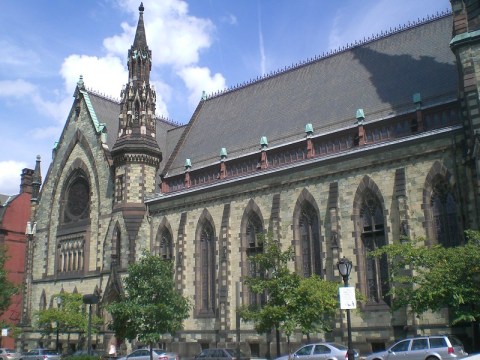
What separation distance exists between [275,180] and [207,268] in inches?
333

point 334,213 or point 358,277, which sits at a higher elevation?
point 334,213

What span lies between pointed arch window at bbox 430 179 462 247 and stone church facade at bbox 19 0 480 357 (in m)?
0.07

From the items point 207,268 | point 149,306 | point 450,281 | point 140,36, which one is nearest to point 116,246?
point 207,268

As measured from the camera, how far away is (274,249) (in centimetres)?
2870

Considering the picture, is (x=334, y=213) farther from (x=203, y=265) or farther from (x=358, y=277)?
(x=203, y=265)

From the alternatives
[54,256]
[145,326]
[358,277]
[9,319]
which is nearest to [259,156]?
[358,277]

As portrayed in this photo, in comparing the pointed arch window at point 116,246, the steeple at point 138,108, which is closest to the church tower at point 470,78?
the steeple at point 138,108

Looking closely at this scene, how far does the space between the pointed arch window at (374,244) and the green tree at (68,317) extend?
21375 mm

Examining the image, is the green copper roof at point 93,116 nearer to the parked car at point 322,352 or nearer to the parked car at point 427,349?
the parked car at point 322,352

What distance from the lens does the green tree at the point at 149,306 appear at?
3222 cm

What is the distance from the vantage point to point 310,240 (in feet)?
117

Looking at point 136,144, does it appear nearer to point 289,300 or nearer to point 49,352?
point 49,352

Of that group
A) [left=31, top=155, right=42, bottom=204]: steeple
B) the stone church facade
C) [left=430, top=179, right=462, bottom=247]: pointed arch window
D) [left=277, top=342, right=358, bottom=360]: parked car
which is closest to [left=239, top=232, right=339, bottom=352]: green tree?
[left=277, top=342, right=358, bottom=360]: parked car

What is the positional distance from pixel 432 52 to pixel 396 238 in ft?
46.1
